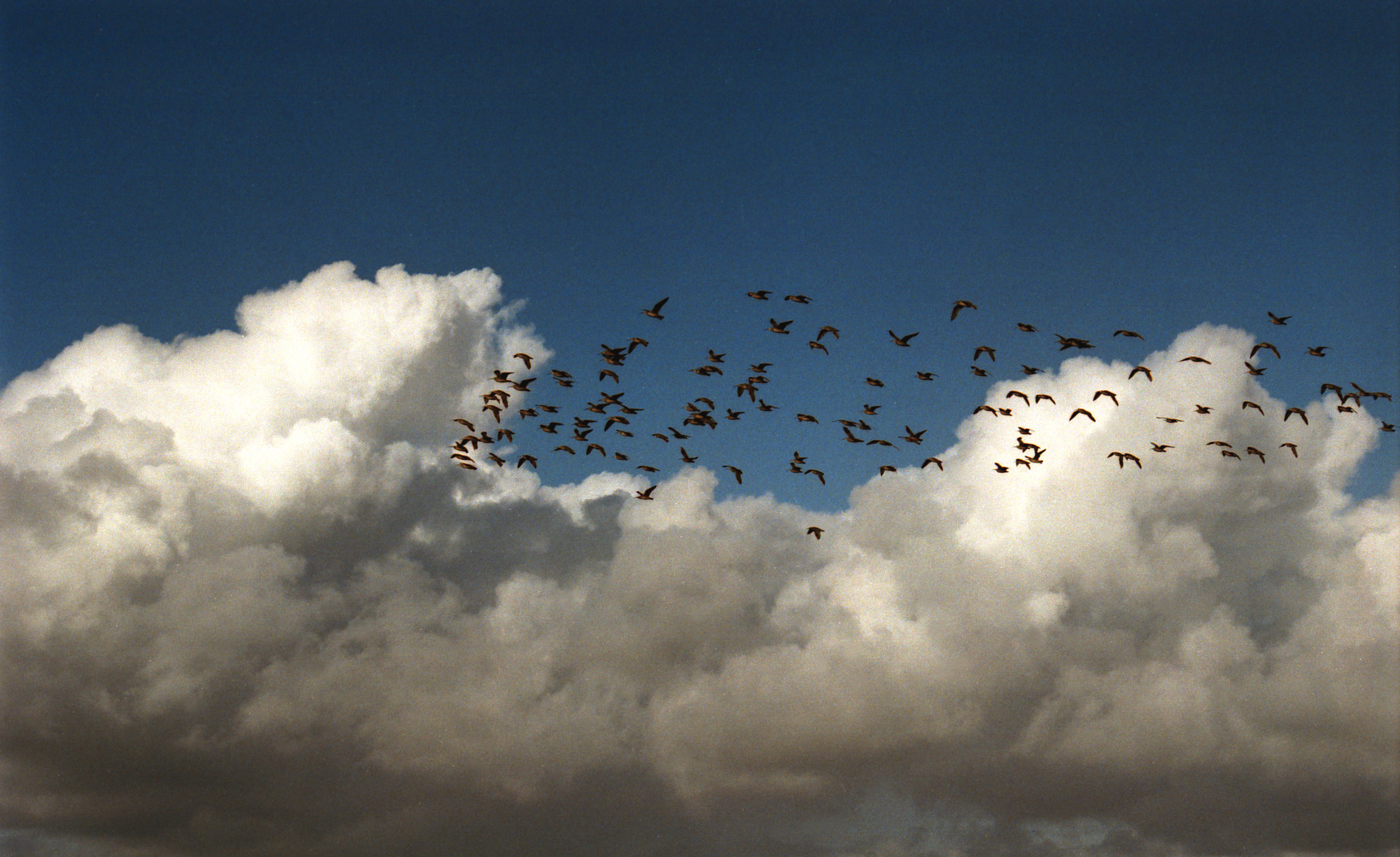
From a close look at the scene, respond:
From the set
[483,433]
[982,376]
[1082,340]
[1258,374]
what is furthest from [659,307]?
[1258,374]

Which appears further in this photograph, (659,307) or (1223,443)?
(1223,443)

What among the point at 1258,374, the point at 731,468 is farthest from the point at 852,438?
the point at 1258,374

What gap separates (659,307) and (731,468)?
2224cm

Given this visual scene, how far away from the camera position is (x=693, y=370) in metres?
126

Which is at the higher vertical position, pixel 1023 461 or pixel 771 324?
pixel 771 324

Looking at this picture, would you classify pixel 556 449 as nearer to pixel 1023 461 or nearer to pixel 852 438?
pixel 852 438

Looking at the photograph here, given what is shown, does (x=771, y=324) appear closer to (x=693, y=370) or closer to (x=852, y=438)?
(x=693, y=370)

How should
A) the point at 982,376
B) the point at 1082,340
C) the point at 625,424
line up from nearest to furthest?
the point at 1082,340, the point at 982,376, the point at 625,424

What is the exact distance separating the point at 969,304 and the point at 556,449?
47013 millimetres

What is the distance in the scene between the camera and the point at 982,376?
4938 inches

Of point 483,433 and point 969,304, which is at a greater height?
point 969,304

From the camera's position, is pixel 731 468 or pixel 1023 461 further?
pixel 731 468

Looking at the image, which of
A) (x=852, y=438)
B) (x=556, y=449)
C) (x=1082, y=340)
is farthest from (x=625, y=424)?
(x=1082, y=340)

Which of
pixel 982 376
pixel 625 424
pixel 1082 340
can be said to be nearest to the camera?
pixel 1082 340
